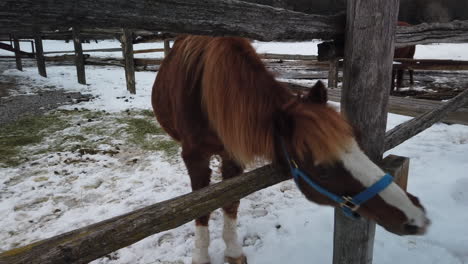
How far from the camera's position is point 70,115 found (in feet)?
19.4

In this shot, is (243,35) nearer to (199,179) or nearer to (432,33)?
(199,179)

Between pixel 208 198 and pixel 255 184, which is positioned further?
pixel 255 184

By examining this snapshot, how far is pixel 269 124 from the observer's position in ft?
4.67

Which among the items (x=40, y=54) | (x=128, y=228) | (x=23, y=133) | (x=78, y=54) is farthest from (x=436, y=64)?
(x=40, y=54)

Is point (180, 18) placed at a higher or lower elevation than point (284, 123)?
higher

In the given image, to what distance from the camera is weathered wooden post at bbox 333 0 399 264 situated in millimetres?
1447

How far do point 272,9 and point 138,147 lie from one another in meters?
3.53

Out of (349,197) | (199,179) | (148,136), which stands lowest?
(148,136)

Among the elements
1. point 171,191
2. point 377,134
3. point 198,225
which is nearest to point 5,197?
point 171,191

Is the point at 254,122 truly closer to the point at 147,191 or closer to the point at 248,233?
the point at 248,233

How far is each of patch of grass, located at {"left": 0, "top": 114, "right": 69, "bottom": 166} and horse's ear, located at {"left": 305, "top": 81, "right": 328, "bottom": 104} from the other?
405 centimetres

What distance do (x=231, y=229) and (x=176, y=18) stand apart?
70.9 inches

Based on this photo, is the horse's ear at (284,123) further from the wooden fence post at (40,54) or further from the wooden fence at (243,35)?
the wooden fence post at (40,54)

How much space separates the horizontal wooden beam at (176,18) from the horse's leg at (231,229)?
1.11m
